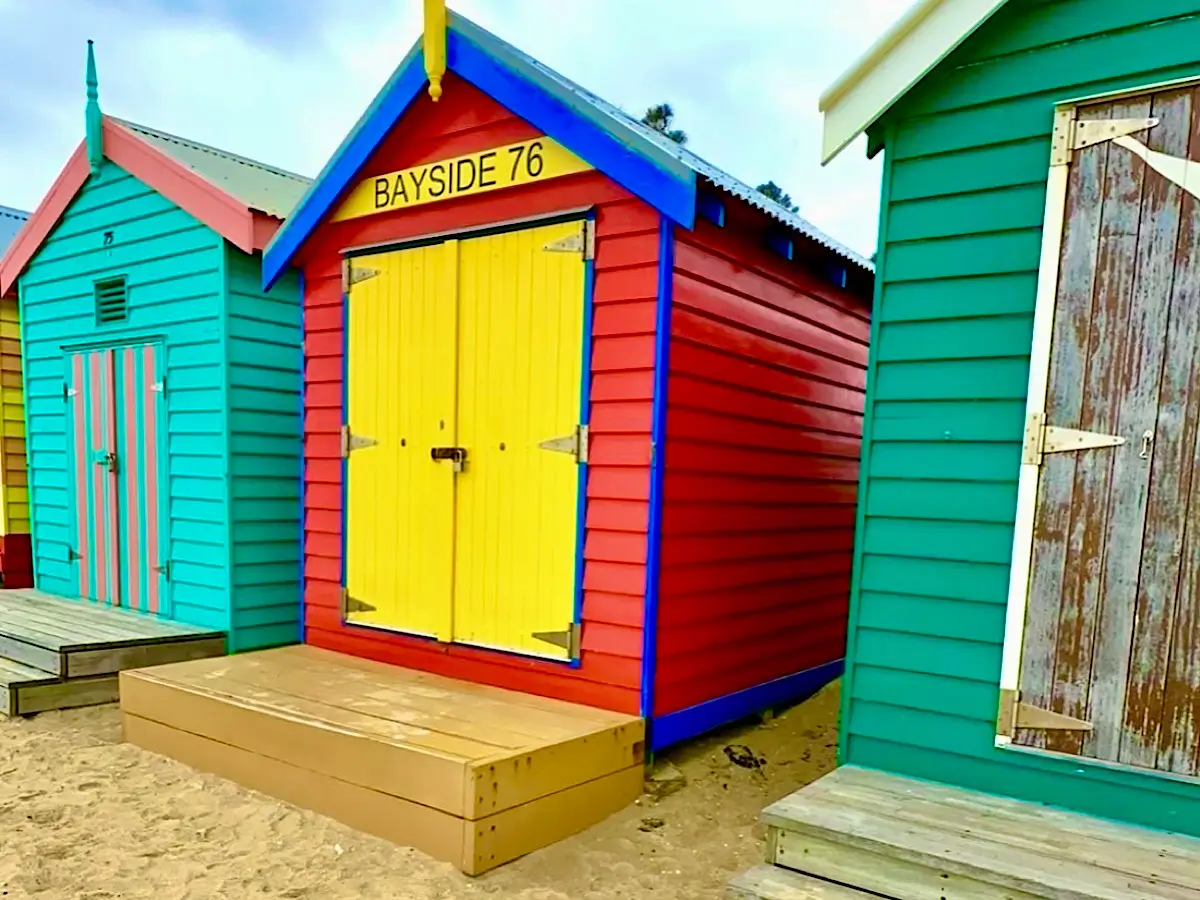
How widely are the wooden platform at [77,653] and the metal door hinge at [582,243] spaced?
3308 mm

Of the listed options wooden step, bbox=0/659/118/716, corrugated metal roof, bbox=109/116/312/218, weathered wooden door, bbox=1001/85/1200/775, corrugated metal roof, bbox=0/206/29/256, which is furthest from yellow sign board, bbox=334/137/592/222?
corrugated metal roof, bbox=0/206/29/256

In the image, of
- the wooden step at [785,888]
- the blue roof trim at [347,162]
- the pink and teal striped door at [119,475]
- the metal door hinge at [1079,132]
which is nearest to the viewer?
the wooden step at [785,888]

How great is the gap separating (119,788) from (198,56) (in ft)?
30.2

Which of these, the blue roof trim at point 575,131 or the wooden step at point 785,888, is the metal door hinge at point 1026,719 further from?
the blue roof trim at point 575,131

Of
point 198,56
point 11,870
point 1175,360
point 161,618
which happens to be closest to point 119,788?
point 11,870

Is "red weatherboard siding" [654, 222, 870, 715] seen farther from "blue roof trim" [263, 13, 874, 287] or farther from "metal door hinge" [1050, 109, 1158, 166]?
"metal door hinge" [1050, 109, 1158, 166]

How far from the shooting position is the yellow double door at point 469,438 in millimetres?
3594

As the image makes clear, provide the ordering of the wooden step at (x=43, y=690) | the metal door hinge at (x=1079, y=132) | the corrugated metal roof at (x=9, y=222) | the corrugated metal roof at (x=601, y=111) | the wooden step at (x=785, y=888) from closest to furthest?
the wooden step at (x=785, y=888) < the metal door hinge at (x=1079, y=132) < the corrugated metal roof at (x=601, y=111) < the wooden step at (x=43, y=690) < the corrugated metal roof at (x=9, y=222)

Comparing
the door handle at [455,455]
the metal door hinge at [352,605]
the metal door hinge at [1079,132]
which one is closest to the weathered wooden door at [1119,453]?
the metal door hinge at [1079,132]

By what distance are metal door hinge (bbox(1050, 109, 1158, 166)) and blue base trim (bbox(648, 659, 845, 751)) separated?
2672 mm

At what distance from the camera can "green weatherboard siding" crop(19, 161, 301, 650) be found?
4.77 m

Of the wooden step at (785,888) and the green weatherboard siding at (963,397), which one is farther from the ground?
the green weatherboard siding at (963,397)

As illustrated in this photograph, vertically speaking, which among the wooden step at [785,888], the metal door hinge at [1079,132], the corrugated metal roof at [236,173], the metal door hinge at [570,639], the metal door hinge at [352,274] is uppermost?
the corrugated metal roof at [236,173]

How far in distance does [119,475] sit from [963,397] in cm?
546
